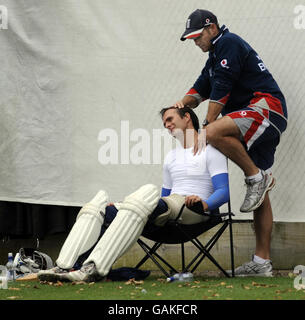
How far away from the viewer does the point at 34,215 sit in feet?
15.2

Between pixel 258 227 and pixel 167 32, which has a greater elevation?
pixel 167 32

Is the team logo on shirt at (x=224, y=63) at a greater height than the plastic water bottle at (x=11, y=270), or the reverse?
the team logo on shirt at (x=224, y=63)

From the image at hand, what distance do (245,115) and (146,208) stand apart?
851mm

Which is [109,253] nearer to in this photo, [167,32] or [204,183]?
[204,183]

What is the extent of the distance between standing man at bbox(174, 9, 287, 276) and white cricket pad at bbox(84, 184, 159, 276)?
0.54 m

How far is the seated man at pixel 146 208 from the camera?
308 cm

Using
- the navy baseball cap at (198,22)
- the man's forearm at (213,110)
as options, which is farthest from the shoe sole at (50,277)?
the navy baseball cap at (198,22)

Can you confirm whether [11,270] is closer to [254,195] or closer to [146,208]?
[146,208]

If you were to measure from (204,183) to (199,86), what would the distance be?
815 mm

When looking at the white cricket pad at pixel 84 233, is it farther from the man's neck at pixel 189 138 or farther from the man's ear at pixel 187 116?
the man's ear at pixel 187 116

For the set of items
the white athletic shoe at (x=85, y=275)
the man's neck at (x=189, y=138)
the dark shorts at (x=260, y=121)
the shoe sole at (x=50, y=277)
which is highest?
the dark shorts at (x=260, y=121)

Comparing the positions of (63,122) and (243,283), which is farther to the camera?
(63,122)

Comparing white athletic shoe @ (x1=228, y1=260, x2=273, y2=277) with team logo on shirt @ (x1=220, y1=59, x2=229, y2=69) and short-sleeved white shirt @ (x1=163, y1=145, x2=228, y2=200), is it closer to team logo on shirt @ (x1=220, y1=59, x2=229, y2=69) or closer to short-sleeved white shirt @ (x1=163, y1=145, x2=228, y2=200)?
short-sleeved white shirt @ (x1=163, y1=145, x2=228, y2=200)
